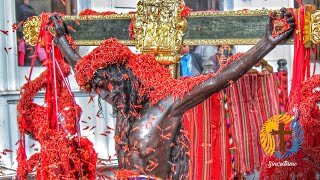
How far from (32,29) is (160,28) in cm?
88

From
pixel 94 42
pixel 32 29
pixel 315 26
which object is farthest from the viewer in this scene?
pixel 32 29

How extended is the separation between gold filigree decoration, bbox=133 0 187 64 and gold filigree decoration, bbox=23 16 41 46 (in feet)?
2.22

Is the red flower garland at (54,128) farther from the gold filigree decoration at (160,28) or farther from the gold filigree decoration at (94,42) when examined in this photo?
the gold filigree decoration at (160,28)

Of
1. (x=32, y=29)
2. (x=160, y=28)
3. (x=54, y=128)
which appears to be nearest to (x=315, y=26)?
(x=160, y=28)

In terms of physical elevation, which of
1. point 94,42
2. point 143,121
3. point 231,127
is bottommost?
point 231,127

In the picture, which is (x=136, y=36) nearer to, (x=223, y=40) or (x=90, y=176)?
(x=223, y=40)

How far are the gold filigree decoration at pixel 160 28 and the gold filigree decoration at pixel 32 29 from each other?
68 centimetres

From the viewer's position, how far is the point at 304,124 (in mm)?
5156

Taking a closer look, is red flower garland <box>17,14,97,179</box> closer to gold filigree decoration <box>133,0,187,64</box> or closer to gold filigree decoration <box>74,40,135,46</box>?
gold filigree decoration <box>74,40,135,46</box>

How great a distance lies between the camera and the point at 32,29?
17.8ft

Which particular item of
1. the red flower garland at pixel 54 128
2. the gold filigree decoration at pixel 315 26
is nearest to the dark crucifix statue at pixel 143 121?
the red flower garland at pixel 54 128

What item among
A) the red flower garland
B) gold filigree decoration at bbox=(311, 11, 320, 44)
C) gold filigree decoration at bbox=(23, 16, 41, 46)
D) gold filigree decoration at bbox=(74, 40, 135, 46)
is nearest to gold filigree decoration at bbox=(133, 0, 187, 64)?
gold filigree decoration at bbox=(74, 40, 135, 46)

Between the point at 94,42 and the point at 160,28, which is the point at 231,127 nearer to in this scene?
the point at 160,28

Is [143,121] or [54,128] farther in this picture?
[54,128]
